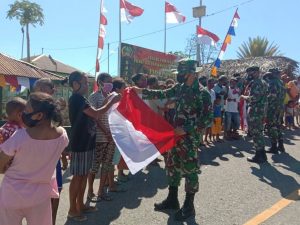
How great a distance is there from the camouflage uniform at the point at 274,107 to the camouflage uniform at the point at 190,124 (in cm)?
460

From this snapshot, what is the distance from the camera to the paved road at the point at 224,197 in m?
5.06

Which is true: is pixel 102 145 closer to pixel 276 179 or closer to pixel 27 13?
pixel 276 179

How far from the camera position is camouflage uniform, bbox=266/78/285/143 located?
9.32 meters

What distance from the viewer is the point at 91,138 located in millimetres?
5031

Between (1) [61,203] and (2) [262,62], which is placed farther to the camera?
(2) [262,62]

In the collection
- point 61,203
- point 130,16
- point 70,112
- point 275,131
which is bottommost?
point 61,203

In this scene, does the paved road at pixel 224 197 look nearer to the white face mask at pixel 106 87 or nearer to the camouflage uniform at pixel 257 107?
the camouflage uniform at pixel 257 107

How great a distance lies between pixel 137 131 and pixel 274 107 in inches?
200

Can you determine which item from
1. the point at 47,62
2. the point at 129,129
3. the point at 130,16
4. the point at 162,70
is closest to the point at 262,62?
the point at 162,70

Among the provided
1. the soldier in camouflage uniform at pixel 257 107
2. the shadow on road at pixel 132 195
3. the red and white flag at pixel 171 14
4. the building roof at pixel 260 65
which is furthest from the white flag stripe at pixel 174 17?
the shadow on road at pixel 132 195

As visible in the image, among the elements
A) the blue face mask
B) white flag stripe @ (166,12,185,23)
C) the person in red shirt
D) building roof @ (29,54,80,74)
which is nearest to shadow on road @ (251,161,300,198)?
the person in red shirt

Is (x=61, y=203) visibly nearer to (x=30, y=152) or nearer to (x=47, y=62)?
(x=30, y=152)

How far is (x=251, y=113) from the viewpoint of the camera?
8594 millimetres

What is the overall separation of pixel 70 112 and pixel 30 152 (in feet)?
6.26
